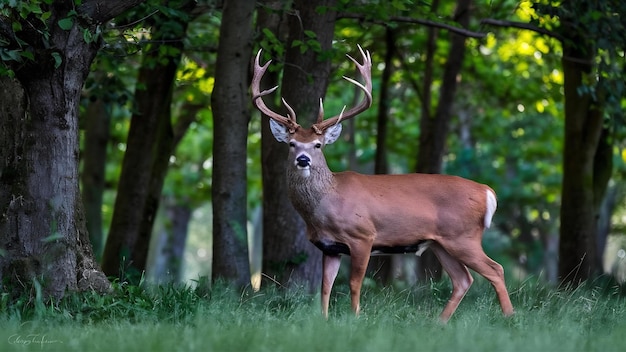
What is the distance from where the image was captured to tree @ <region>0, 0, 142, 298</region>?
8.04 meters

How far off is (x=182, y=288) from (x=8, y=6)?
8.86 feet

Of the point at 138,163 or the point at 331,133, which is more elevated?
the point at 331,133

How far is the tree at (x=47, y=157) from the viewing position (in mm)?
8039

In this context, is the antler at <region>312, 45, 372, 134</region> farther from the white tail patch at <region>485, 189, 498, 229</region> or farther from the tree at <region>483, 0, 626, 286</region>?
the tree at <region>483, 0, 626, 286</region>

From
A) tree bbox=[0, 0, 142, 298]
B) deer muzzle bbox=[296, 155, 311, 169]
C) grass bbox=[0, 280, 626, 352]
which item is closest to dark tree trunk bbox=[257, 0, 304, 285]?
grass bbox=[0, 280, 626, 352]

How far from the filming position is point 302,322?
7.06 meters

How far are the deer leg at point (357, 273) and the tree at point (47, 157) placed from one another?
2067 mm

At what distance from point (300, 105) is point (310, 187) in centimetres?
261

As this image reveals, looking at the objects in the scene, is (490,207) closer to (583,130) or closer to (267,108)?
(267,108)

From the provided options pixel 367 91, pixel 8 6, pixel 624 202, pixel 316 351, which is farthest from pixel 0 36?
pixel 624 202

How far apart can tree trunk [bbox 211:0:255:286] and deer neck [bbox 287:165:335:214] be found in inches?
70.8

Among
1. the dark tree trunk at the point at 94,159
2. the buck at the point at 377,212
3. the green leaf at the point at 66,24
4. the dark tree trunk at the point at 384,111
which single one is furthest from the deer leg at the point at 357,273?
the dark tree trunk at the point at 94,159

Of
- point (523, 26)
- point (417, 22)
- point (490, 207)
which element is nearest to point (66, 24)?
point (490, 207)

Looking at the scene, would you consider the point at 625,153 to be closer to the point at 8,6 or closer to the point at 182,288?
the point at 182,288
